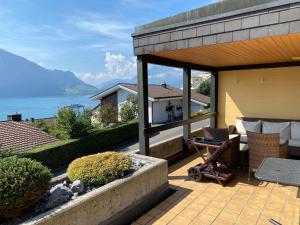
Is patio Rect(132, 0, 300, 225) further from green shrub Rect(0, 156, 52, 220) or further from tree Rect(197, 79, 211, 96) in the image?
tree Rect(197, 79, 211, 96)

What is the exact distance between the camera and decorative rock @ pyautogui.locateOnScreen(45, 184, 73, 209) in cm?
258

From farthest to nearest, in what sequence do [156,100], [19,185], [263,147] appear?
1. [156,100]
2. [263,147]
3. [19,185]

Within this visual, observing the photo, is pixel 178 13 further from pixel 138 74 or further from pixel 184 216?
pixel 184 216

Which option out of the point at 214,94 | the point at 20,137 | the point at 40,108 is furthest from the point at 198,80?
the point at 214,94

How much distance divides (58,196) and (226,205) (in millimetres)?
2354

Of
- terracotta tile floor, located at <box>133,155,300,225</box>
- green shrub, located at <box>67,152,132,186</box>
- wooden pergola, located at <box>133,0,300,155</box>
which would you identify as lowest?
terracotta tile floor, located at <box>133,155,300,225</box>

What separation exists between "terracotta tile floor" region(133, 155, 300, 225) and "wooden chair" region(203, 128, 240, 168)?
368 millimetres

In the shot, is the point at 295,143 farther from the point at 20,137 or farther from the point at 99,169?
the point at 20,137

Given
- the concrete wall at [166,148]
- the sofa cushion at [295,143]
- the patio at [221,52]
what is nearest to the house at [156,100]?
the concrete wall at [166,148]

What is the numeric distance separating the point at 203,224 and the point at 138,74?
2.60 m

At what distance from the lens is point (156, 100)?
23.2 meters

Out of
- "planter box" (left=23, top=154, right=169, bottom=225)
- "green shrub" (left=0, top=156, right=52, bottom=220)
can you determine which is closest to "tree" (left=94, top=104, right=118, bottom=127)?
"planter box" (left=23, top=154, right=169, bottom=225)

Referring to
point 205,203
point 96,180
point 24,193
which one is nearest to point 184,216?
point 205,203

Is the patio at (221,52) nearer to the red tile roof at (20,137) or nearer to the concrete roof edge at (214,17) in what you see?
the concrete roof edge at (214,17)
